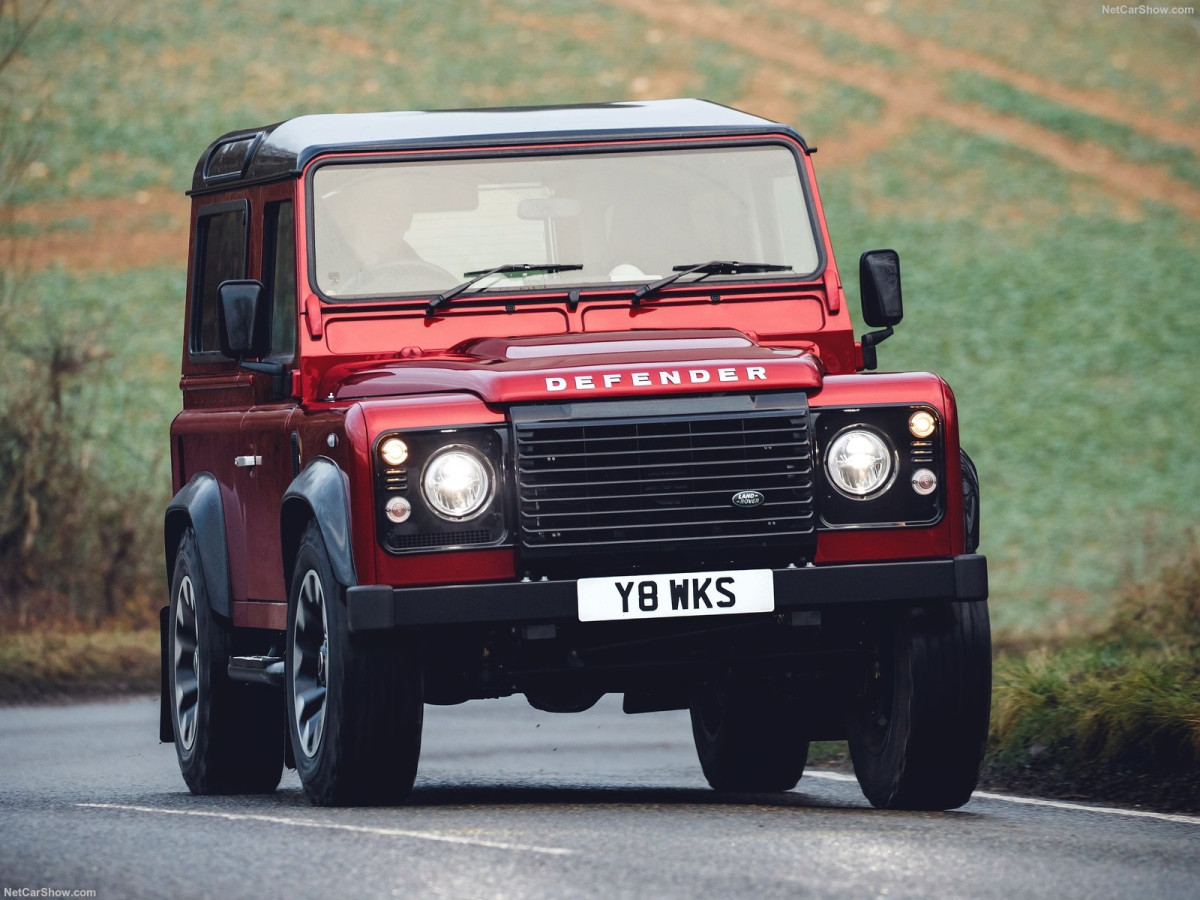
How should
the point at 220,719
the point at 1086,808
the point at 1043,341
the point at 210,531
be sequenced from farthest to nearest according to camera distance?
1. the point at 1043,341
2. the point at 210,531
3. the point at 220,719
4. the point at 1086,808

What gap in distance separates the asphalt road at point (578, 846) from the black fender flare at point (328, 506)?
0.88 metres

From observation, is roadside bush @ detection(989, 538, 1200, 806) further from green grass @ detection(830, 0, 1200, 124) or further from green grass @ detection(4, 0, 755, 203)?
green grass @ detection(830, 0, 1200, 124)

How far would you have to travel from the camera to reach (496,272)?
10523 millimetres

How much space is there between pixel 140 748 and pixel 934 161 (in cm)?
3856

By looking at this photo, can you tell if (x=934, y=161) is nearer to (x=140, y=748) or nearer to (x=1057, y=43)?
(x=1057, y=43)

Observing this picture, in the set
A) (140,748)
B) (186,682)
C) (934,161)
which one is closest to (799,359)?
(186,682)

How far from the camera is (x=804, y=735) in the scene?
1127 centimetres

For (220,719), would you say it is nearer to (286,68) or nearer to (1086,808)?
(1086,808)

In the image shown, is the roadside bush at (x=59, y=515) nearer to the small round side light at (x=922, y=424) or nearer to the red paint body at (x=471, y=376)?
the red paint body at (x=471, y=376)

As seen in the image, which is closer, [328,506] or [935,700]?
[328,506]

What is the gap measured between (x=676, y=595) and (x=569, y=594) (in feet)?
1.26

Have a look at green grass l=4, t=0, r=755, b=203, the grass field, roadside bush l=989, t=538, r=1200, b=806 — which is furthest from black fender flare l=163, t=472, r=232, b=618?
green grass l=4, t=0, r=755, b=203

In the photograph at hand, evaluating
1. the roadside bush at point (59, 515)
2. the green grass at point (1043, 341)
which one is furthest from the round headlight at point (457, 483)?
the green grass at point (1043, 341)

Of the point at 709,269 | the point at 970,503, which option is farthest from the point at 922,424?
the point at 709,269
